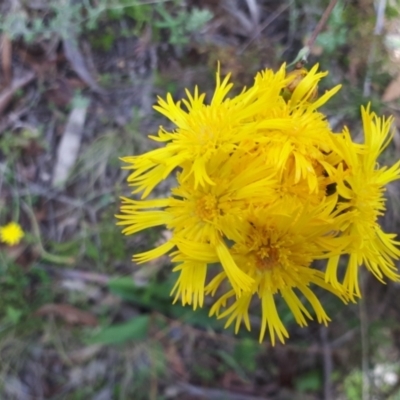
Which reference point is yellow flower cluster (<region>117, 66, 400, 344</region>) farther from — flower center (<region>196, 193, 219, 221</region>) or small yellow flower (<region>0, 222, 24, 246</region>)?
small yellow flower (<region>0, 222, 24, 246</region>)

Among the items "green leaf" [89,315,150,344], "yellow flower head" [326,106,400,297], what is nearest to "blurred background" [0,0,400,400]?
"green leaf" [89,315,150,344]

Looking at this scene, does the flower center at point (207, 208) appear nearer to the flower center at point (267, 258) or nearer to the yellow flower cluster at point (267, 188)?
the yellow flower cluster at point (267, 188)

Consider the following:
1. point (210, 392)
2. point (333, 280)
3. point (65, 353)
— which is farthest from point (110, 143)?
point (333, 280)

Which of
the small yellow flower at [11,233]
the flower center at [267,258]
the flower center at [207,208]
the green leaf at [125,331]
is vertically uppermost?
the flower center at [207,208]

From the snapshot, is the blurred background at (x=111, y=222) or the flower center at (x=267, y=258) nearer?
the flower center at (x=267, y=258)

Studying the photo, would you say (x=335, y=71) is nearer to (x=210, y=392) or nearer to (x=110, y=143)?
(x=110, y=143)

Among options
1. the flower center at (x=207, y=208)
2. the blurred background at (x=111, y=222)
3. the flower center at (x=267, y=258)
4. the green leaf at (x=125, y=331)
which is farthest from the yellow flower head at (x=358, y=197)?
the green leaf at (x=125, y=331)
